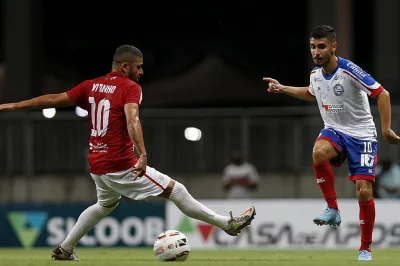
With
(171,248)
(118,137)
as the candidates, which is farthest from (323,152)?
(118,137)

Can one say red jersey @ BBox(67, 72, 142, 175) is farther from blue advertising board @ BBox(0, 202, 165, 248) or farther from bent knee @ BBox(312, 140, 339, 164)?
blue advertising board @ BBox(0, 202, 165, 248)

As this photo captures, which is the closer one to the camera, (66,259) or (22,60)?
(66,259)

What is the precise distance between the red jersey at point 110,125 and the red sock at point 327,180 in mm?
1936

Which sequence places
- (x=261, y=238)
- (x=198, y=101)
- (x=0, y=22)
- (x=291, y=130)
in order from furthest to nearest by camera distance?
(x=0, y=22), (x=198, y=101), (x=291, y=130), (x=261, y=238)

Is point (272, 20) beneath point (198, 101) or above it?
above

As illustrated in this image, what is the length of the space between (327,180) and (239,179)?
9144mm

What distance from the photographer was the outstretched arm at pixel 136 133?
11.2 meters

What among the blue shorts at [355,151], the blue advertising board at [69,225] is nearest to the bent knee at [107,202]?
the blue shorts at [355,151]

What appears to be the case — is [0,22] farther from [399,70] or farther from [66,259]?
[66,259]

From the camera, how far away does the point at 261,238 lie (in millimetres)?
19031

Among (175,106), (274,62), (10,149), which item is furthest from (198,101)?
(274,62)

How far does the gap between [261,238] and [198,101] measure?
4.62 meters

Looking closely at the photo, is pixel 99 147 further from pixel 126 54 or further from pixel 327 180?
pixel 327 180

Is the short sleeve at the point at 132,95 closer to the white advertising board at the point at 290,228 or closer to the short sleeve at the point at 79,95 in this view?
the short sleeve at the point at 79,95
